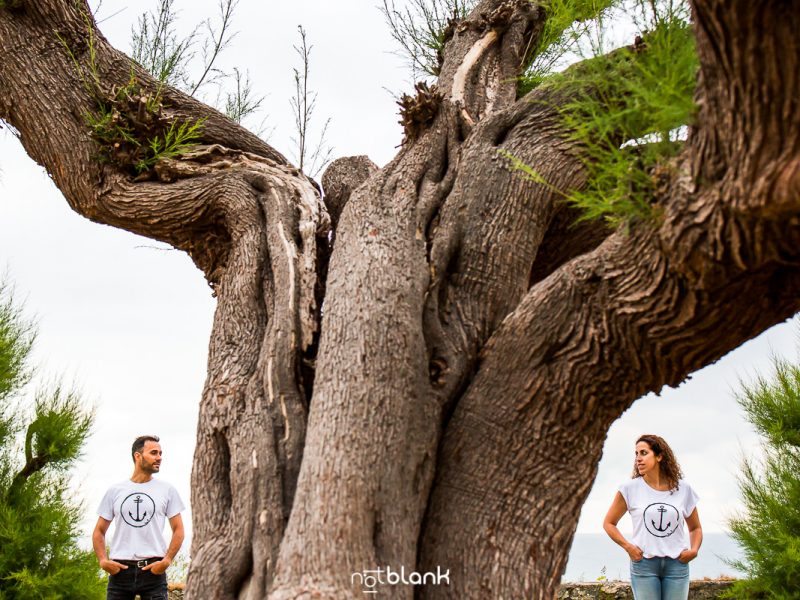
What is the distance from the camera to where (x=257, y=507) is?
9.00ft

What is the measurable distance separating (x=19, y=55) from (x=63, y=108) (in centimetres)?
37

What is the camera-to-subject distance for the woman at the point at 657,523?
411 cm

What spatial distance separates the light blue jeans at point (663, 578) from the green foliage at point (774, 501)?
277 cm

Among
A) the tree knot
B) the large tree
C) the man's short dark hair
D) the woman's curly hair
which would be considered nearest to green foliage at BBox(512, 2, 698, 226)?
the large tree

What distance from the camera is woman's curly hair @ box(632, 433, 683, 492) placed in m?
4.25

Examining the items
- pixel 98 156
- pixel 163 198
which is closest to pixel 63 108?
pixel 98 156

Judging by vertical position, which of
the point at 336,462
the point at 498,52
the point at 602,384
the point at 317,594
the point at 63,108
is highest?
the point at 498,52

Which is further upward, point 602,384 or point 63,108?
point 63,108

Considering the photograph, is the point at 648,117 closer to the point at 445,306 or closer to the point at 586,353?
the point at 586,353

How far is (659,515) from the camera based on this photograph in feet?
13.6

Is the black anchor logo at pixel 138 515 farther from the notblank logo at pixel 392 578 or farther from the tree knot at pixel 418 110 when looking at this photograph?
the tree knot at pixel 418 110

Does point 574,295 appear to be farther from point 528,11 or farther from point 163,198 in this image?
point 528,11

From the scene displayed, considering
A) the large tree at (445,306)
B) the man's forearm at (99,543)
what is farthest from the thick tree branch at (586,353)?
the man's forearm at (99,543)

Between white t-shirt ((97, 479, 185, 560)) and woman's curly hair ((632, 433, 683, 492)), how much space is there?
2.45 m
